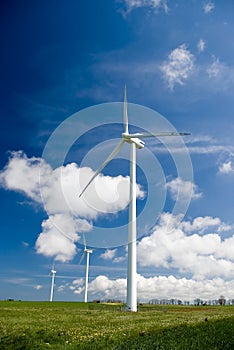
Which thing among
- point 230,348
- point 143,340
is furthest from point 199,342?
point 143,340

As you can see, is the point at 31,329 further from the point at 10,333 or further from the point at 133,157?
the point at 133,157

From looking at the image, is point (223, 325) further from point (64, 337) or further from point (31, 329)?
point (31, 329)

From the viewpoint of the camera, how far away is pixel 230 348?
16.6 meters

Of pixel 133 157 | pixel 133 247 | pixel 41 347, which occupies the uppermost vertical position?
pixel 133 157

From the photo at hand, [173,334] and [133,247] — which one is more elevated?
[133,247]

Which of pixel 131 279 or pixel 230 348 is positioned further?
pixel 131 279

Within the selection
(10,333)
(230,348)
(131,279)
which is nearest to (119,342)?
(230,348)

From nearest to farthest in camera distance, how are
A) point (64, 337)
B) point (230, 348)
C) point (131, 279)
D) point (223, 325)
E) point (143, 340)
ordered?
point (230, 348) < point (143, 340) < point (64, 337) < point (223, 325) < point (131, 279)

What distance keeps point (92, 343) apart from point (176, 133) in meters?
41.8

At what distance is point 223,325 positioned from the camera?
70.9 ft

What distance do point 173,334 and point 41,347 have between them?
666cm

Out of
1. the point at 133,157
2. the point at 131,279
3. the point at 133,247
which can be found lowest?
the point at 131,279

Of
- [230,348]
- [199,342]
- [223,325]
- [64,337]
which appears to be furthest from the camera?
[223,325]

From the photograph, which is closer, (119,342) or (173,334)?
(119,342)
